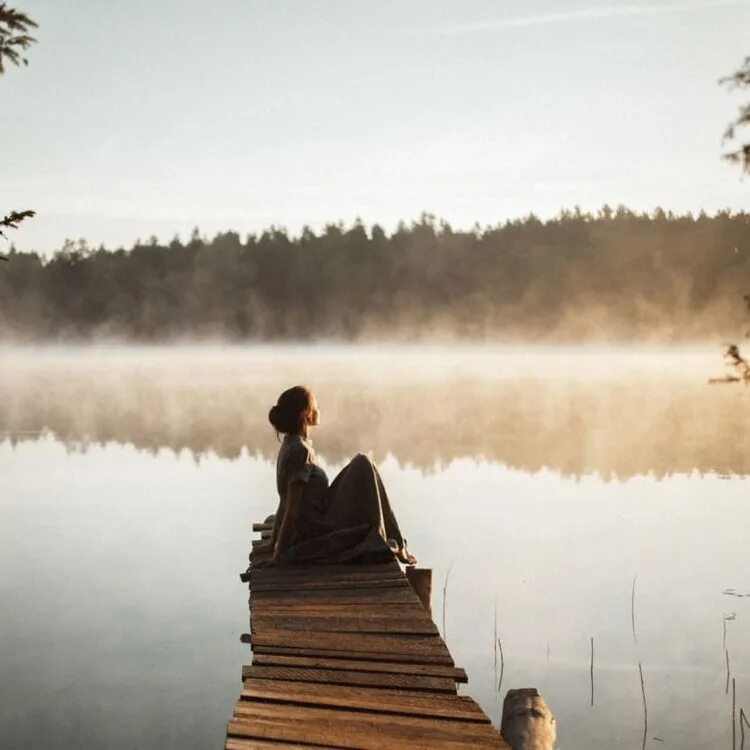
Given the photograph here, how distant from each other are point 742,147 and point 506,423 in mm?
27029

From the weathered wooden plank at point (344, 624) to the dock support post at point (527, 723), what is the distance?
2.18 feet

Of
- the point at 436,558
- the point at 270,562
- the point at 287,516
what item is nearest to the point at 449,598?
the point at 436,558

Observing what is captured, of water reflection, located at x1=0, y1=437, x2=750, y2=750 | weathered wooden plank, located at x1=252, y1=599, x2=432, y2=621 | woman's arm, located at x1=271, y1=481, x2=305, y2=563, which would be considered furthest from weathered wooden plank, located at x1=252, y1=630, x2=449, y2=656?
water reflection, located at x1=0, y1=437, x2=750, y2=750

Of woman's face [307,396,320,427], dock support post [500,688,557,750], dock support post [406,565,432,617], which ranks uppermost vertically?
woman's face [307,396,320,427]

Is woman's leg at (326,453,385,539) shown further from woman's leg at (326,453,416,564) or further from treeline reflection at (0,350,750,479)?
treeline reflection at (0,350,750,479)

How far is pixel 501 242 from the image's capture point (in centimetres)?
8412

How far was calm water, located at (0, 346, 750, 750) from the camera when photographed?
9.02 meters

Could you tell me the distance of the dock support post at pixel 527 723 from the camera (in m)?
5.91

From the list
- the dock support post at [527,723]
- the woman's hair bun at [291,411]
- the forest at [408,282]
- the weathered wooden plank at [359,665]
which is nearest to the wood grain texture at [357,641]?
the weathered wooden plank at [359,665]

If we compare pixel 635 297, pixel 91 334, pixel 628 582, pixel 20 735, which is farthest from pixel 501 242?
pixel 20 735

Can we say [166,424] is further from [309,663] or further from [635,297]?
[635,297]

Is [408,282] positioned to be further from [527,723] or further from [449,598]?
[527,723]

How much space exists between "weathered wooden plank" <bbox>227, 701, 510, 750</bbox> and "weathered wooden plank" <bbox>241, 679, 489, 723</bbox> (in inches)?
2.7

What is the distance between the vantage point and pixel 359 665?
5.81 meters
